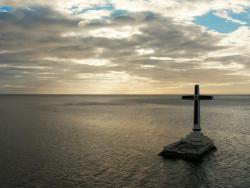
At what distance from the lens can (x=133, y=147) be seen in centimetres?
4356

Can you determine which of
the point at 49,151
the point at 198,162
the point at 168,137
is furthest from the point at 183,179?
the point at 168,137

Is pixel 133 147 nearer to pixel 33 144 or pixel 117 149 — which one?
pixel 117 149

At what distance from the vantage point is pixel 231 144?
4634cm

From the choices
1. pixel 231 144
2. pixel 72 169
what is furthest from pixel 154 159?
pixel 231 144

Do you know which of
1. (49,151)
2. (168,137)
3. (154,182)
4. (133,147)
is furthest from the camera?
(168,137)

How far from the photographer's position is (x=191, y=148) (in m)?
36.8

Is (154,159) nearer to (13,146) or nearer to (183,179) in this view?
(183,179)

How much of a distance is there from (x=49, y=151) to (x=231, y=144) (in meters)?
29.3

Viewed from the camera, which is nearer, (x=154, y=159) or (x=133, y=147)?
(x=154, y=159)

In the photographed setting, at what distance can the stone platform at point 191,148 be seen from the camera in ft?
113

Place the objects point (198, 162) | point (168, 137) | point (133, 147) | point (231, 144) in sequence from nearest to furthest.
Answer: point (198, 162) → point (133, 147) → point (231, 144) → point (168, 137)

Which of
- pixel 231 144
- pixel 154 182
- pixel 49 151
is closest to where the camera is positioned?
pixel 154 182

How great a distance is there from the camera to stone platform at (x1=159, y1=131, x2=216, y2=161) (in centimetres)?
3431

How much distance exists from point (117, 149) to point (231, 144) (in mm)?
19326
